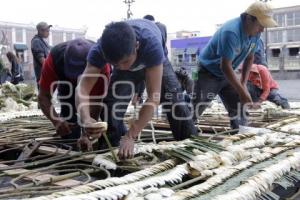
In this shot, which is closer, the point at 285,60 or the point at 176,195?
the point at 176,195

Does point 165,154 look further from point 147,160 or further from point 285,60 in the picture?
point 285,60

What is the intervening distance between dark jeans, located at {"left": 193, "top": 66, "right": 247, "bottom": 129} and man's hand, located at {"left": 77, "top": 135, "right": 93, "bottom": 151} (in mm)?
1250

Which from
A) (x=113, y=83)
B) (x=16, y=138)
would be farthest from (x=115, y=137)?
(x=16, y=138)

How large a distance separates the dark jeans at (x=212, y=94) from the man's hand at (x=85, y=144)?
1250 millimetres

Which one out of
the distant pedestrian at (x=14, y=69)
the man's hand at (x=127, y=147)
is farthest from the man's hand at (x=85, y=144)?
the distant pedestrian at (x=14, y=69)

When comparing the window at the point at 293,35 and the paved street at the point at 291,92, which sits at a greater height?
the window at the point at 293,35

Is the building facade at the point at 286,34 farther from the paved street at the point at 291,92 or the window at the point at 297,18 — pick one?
the paved street at the point at 291,92

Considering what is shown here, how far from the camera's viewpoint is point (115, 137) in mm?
3104

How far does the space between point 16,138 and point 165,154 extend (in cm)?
158

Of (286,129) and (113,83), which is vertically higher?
(113,83)

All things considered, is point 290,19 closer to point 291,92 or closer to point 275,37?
point 275,37

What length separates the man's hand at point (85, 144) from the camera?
9.73 ft

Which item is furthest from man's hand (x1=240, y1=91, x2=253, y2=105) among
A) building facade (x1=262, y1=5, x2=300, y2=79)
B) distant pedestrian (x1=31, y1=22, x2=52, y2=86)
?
building facade (x1=262, y1=5, x2=300, y2=79)

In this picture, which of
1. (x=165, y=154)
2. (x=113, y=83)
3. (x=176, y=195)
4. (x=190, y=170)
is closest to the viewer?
(x=176, y=195)
